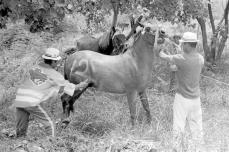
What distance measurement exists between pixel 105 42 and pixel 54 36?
7.27 metres

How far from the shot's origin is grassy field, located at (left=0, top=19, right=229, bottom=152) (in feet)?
17.5

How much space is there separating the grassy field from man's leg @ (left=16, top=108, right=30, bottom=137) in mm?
140

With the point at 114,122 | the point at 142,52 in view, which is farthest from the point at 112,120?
the point at 142,52

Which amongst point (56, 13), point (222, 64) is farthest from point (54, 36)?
point (56, 13)

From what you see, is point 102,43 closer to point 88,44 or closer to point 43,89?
point 88,44

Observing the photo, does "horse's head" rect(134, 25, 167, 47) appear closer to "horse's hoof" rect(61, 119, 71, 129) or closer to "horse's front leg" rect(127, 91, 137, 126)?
"horse's front leg" rect(127, 91, 137, 126)

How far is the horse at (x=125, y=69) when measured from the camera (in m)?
6.39

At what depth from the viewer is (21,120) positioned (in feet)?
19.4

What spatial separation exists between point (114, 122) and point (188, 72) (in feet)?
5.08

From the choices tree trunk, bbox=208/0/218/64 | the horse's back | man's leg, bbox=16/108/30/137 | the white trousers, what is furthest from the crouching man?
tree trunk, bbox=208/0/218/64

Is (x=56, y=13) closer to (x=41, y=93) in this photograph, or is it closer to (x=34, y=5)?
(x=34, y=5)

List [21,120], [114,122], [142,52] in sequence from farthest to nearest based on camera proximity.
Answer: [114,122], [142,52], [21,120]

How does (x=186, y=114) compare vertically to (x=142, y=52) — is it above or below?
below

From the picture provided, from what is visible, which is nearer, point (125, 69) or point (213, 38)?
point (125, 69)
